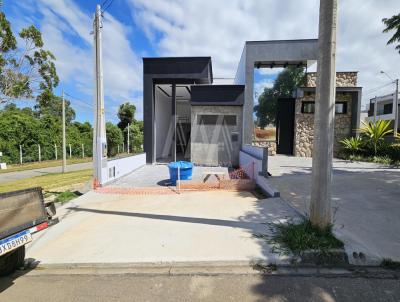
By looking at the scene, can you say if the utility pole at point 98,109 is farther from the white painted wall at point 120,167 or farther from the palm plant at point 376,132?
the palm plant at point 376,132

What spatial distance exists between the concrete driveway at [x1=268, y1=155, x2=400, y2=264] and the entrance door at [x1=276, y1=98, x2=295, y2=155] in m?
5.95

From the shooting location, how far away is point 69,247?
3.78 m

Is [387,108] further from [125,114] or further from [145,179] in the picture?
[145,179]

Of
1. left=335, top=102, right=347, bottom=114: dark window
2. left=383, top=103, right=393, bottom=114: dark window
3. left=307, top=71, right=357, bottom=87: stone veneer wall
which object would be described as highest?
left=383, top=103, right=393, bottom=114: dark window

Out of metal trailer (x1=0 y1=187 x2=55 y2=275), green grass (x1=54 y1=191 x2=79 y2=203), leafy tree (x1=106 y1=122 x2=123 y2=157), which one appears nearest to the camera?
metal trailer (x1=0 y1=187 x2=55 y2=275)

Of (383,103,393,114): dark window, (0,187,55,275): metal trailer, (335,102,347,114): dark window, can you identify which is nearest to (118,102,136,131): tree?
(335,102,347,114): dark window

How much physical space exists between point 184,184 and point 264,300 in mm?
5496

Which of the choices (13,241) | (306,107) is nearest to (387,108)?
(306,107)

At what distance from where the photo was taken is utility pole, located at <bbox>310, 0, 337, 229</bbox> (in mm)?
3395

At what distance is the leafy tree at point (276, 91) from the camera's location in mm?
14972

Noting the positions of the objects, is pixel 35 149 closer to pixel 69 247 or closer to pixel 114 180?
pixel 114 180

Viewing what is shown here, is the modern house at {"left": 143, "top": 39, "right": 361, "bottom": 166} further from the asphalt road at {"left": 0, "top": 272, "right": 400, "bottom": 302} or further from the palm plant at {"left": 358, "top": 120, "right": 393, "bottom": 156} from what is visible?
the asphalt road at {"left": 0, "top": 272, "right": 400, "bottom": 302}

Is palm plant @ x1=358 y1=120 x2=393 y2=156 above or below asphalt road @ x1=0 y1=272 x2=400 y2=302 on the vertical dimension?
above

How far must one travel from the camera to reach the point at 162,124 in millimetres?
16406
